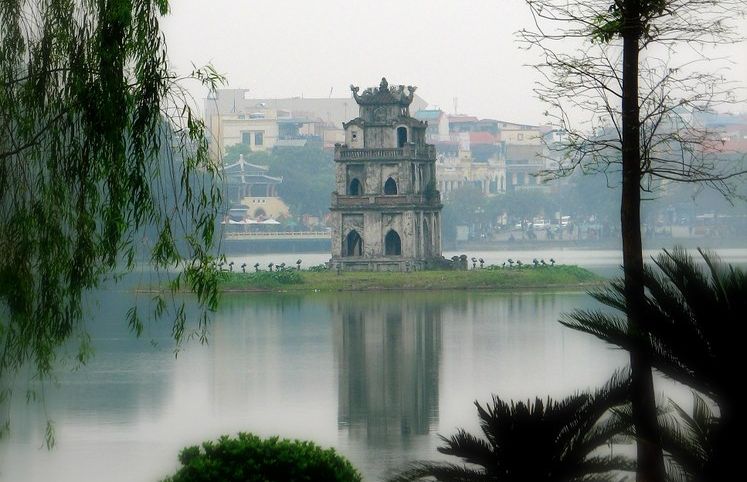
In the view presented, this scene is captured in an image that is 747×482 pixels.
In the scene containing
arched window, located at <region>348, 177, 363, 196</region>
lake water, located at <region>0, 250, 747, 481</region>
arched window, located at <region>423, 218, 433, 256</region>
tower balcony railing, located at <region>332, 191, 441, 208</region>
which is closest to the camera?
lake water, located at <region>0, 250, 747, 481</region>

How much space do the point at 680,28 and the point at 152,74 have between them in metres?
3.36

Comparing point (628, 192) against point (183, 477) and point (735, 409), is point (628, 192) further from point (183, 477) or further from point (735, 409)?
point (183, 477)

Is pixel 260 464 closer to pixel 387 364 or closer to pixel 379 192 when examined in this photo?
pixel 387 364

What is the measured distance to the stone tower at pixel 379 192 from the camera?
53656mm

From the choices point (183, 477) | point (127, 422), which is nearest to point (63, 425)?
point (127, 422)

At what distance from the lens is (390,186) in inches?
2151

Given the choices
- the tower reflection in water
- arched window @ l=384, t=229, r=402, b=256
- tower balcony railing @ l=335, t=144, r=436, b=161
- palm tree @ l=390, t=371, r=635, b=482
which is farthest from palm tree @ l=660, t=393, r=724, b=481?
arched window @ l=384, t=229, r=402, b=256

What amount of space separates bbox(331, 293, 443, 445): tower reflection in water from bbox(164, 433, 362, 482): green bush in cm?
917

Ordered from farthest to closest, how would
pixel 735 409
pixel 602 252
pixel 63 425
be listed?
pixel 602 252 < pixel 63 425 < pixel 735 409

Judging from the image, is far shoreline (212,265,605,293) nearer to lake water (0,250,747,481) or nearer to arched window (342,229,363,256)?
arched window (342,229,363,256)

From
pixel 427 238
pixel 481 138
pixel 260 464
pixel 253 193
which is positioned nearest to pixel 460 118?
pixel 481 138

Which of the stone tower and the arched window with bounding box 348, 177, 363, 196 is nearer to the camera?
the stone tower

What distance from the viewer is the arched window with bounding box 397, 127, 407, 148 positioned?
178 ft

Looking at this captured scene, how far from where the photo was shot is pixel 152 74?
10.8 meters
